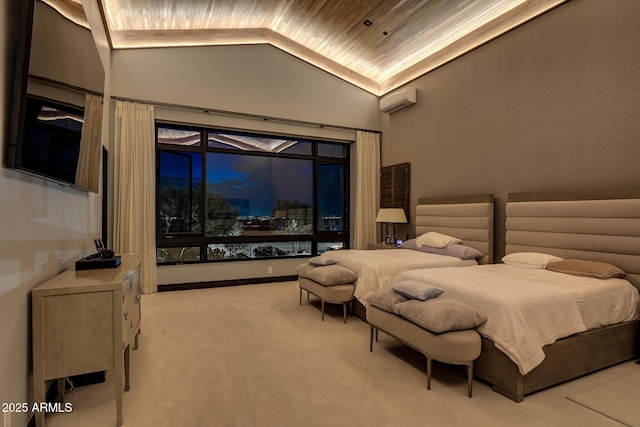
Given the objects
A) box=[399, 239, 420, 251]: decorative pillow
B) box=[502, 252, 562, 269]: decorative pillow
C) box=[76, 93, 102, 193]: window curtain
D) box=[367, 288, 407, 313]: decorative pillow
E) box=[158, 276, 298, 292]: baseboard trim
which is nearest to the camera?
box=[76, 93, 102, 193]: window curtain

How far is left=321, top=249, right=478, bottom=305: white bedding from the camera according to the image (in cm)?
388

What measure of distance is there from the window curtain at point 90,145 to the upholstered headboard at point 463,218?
433 centimetres

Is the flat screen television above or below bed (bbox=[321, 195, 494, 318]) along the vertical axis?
above

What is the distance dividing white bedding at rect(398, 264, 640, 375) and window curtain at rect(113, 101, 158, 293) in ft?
12.8

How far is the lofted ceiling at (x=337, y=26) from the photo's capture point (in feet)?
14.6

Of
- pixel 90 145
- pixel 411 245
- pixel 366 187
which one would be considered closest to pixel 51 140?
pixel 90 145

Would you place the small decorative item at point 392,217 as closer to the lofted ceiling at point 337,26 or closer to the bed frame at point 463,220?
the bed frame at point 463,220

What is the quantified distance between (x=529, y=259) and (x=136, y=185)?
5.14 metres

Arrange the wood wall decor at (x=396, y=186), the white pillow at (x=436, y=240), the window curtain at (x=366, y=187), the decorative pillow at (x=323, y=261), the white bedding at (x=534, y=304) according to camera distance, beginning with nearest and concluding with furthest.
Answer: the white bedding at (x=534, y=304) < the decorative pillow at (x=323, y=261) < the white pillow at (x=436, y=240) < the wood wall decor at (x=396, y=186) < the window curtain at (x=366, y=187)

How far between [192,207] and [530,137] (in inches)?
194

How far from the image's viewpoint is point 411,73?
5.98m

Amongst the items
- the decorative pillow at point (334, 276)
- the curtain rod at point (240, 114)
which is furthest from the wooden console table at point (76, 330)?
the curtain rod at point (240, 114)

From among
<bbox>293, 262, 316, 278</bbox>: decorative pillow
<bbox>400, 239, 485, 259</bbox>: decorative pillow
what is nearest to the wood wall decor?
<bbox>400, 239, 485, 259</bbox>: decorative pillow

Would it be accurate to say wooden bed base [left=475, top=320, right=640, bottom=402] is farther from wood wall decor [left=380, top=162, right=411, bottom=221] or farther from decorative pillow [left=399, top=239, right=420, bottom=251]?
wood wall decor [left=380, top=162, right=411, bottom=221]
